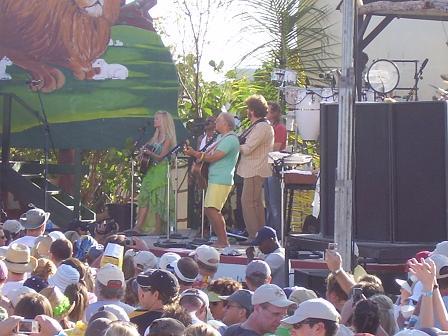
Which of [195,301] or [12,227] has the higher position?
[195,301]

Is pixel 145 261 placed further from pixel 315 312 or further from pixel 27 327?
pixel 315 312

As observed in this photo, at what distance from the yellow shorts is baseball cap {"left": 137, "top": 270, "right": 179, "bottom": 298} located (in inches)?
224

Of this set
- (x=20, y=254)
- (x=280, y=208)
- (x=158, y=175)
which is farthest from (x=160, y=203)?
(x=20, y=254)

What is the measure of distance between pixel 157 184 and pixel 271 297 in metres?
7.81

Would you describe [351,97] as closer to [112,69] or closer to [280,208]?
[280,208]

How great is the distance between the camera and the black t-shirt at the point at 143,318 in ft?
18.7

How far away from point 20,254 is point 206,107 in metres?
9.17

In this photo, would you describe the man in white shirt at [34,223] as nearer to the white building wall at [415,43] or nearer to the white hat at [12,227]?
the white hat at [12,227]

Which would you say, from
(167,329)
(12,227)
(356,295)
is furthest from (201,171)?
(167,329)

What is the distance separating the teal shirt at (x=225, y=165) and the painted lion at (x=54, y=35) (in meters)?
4.42

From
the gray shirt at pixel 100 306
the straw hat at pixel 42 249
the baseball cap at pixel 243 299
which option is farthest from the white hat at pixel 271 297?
the straw hat at pixel 42 249

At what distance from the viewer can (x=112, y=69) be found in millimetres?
15391

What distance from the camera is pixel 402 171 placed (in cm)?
1014

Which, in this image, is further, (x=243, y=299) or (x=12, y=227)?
(x=12, y=227)
